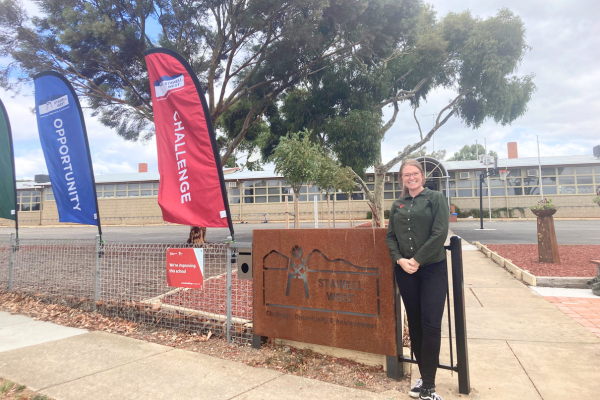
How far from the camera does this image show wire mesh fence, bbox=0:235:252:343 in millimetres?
4648

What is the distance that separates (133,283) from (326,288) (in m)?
3.21

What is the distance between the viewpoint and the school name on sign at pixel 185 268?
462 centimetres

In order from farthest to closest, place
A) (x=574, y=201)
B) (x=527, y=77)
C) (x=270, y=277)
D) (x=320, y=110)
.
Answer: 1. (x=574, y=201)
2. (x=527, y=77)
3. (x=320, y=110)
4. (x=270, y=277)

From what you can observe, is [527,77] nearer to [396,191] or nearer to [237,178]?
[396,191]

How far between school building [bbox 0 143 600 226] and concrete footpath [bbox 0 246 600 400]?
2304 centimetres

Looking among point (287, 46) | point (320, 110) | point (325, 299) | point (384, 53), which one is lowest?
point (325, 299)

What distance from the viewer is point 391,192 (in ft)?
114

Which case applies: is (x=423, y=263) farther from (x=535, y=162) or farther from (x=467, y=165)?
(x=535, y=162)

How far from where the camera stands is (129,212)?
40.2 m

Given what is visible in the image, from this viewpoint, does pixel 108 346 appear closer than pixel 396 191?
Yes

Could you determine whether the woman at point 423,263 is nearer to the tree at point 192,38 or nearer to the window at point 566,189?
the tree at point 192,38

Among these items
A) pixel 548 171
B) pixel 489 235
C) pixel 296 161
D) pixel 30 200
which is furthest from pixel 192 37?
pixel 30 200

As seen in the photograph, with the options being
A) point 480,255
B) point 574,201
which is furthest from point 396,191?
point 480,255

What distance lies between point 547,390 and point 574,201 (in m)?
35.4
